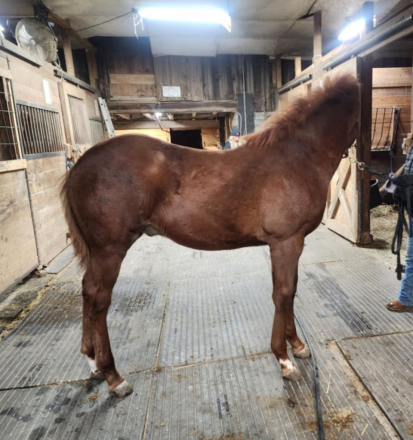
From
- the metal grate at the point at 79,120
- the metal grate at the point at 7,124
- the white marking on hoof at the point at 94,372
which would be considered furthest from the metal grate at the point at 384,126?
the white marking on hoof at the point at 94,372

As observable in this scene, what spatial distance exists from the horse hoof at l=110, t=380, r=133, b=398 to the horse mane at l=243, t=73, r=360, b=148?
1.57 metres

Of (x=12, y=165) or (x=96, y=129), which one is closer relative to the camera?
(x=12, y=165)

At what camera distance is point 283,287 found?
165cm

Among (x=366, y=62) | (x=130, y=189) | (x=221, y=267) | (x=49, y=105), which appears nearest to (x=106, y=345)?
(x=130, y=189)

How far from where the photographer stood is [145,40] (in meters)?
5.63

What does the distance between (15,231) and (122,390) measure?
7.40ft

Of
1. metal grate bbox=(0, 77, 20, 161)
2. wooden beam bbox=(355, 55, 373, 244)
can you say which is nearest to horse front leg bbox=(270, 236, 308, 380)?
wooden beam bbox=(355, 55, 373, 244)

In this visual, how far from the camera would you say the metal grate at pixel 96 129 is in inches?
219

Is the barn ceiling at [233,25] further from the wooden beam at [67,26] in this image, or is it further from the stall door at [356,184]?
the stall door at [356,184]

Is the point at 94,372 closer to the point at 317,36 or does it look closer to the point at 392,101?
the point at 317,36

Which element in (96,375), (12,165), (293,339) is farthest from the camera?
(12,165)

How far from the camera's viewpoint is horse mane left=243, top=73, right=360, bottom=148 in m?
1.68

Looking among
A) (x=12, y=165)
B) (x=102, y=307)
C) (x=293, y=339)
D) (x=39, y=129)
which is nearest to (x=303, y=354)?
(x=293, y=339)

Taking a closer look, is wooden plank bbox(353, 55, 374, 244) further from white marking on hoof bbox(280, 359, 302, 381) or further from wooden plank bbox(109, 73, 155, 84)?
wooden plank bbox(109, 73, 155, 84)
